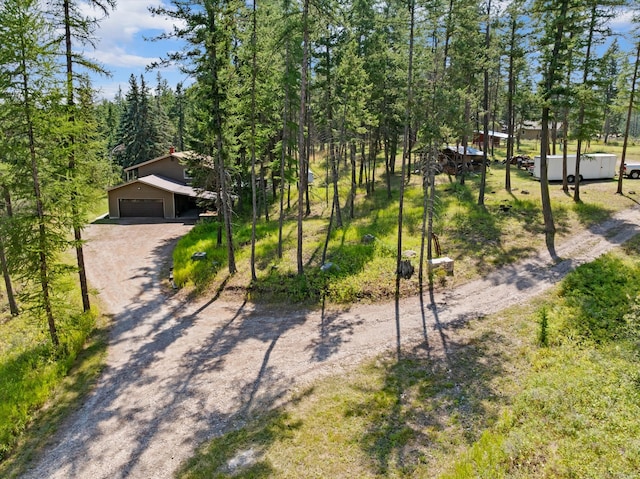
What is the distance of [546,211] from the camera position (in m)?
19.6

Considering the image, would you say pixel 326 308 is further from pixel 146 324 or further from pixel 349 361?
pixel 146 324

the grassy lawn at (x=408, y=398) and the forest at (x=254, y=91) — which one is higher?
the forest at (x=254, y=91)

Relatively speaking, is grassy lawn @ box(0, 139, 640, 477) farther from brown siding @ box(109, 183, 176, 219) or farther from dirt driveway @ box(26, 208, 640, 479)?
brown siding @ box(109, 183, 176, 219)

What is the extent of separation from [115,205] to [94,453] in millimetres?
31470

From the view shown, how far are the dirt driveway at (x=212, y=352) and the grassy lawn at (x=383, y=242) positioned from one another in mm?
→ 1206

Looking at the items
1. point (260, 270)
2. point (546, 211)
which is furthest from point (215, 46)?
point (546, 211)

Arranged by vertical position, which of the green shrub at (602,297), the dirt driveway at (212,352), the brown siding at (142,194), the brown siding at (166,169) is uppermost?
the brown siding at (166,169)

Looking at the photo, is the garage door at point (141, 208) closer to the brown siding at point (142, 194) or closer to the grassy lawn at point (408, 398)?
the brown siding at point (142, 194)

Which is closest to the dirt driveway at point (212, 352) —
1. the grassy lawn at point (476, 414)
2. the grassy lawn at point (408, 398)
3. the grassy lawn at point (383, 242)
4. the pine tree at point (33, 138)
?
the grassy lawn at point (408, 398)

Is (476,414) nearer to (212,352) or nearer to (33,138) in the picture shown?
(212,352)

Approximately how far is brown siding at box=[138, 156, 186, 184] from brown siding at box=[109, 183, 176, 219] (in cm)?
427

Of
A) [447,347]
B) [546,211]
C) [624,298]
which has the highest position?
[546,211]

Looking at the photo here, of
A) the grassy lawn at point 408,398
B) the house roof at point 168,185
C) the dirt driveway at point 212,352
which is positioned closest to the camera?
the grassy lawn at point 408,398

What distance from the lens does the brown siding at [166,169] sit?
133 feet
